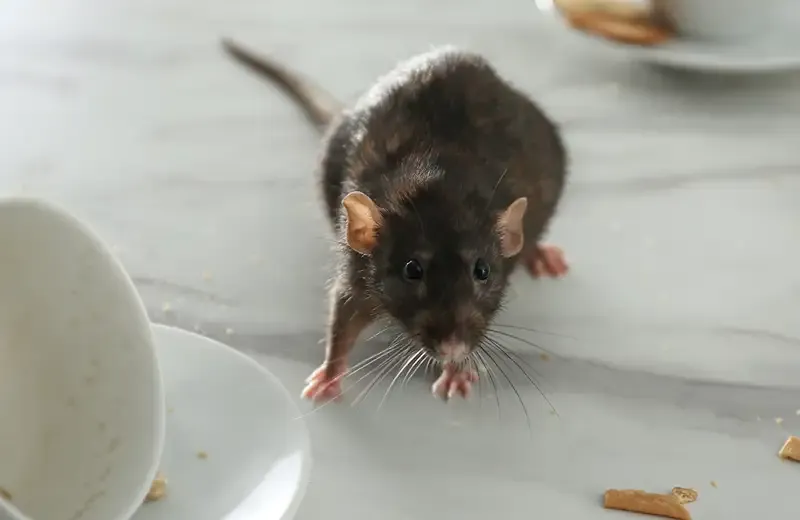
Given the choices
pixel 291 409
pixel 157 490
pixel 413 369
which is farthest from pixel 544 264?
pixel 157 490

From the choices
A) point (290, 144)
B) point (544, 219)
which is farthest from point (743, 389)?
point (290, 144)

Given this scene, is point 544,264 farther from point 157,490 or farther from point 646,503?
point 157,490

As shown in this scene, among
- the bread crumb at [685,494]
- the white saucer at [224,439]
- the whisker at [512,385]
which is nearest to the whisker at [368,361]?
the whisker at [512,385]

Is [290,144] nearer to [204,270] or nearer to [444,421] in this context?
[204,270]

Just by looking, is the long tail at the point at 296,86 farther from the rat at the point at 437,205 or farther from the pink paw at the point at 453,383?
the pink paw at the point at 453,383

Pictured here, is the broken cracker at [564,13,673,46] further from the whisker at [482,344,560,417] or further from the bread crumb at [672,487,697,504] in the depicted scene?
the bread crumb at [672,487,697,504]

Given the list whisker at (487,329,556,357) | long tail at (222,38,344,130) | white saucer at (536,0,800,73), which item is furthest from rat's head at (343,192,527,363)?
white saucer at (536,0,800,73)
